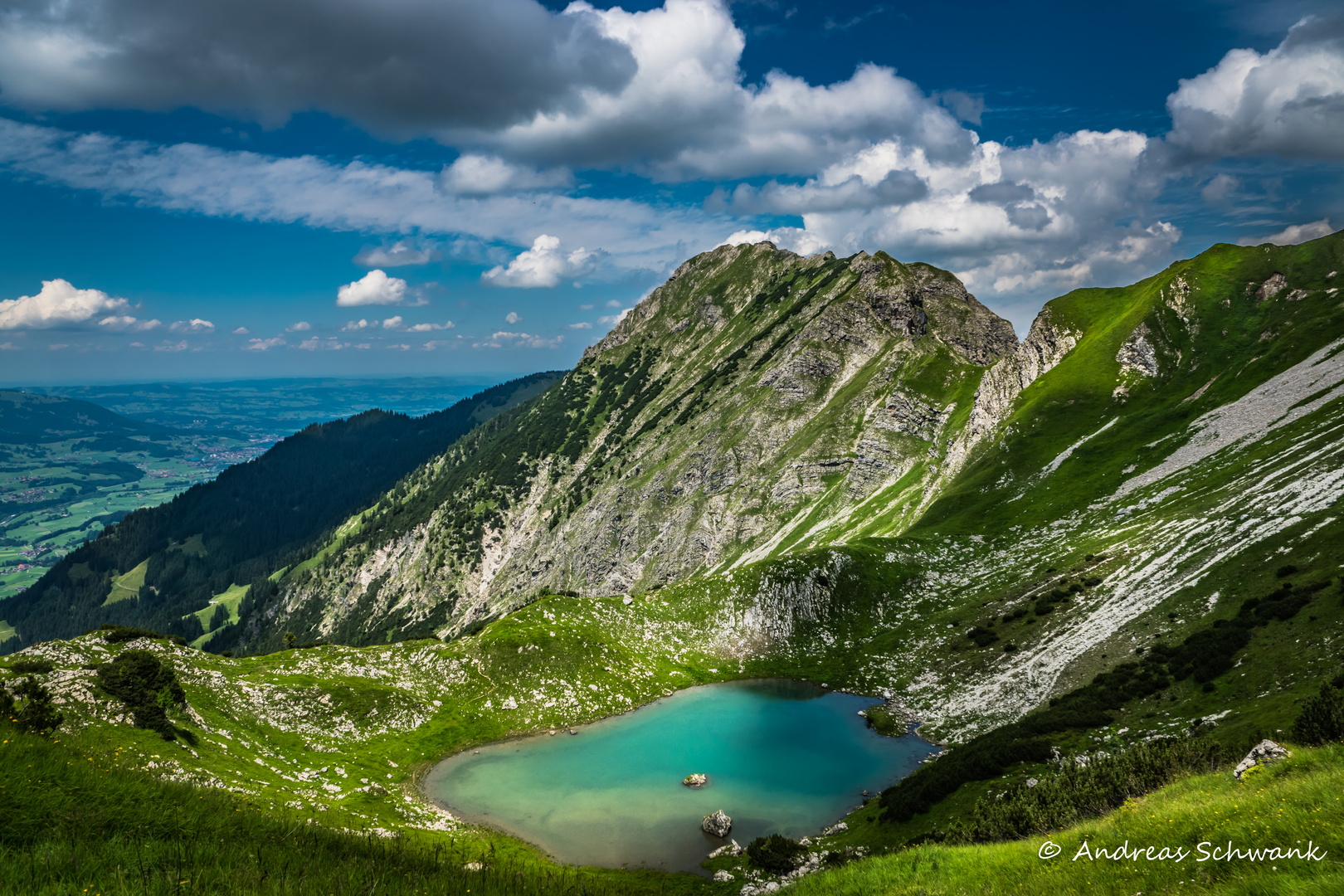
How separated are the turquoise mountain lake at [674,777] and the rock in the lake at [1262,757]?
3648cm

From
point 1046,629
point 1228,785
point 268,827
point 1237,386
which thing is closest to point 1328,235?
point 1237,386

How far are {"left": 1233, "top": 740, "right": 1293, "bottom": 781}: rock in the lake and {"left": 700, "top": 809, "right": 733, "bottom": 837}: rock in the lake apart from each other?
38.7m

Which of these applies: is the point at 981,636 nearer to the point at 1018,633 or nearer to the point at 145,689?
the point at 1018,633

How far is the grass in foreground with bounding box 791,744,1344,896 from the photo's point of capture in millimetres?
12680

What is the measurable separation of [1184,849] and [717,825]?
4292cm

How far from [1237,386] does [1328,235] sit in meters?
73.6

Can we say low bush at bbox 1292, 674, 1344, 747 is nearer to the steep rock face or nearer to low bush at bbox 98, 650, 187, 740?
low bush at bbox 98, 650, 187, 740

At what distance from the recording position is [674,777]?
6150 centimetres

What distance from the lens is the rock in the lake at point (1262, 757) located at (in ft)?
68.8

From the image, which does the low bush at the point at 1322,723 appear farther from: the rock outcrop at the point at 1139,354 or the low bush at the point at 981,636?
the rock outcrop at the point at 1139,354

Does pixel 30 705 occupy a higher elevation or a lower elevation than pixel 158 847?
lower

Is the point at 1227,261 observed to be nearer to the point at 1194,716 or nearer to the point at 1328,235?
the point at 1328,235

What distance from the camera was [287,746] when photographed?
203ft

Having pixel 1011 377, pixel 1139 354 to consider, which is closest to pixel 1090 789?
pixel 1139 354
